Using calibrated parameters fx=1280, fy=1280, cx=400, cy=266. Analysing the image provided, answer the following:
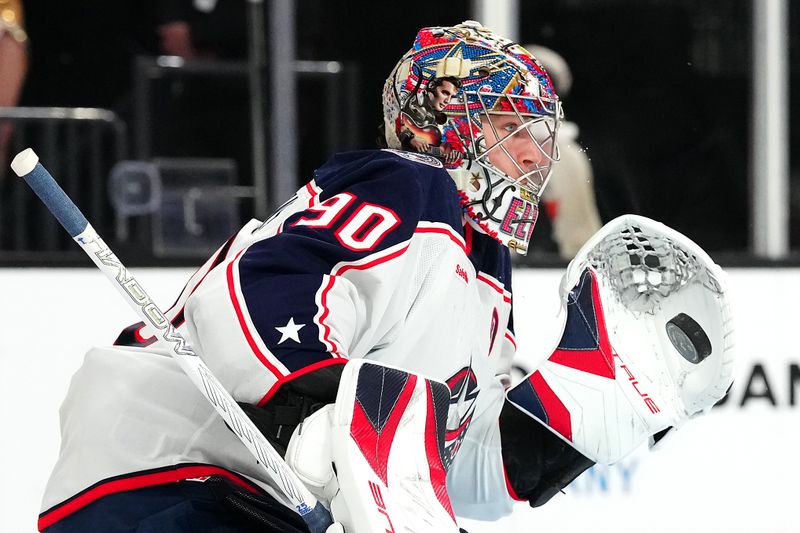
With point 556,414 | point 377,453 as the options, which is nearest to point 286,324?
point 377,453

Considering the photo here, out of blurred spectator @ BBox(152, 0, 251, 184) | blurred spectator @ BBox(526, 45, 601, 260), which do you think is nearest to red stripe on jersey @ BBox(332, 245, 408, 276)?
blurred spectator @ BBox(526, 45, 601, 260)

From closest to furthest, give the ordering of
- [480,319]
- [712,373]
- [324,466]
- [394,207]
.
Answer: [324,466]
[394,207]
[480,319]
[712,373]

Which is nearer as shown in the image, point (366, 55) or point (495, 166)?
point (495, 166)

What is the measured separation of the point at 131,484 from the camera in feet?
5.09

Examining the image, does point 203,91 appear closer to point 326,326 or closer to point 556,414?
point 556,414

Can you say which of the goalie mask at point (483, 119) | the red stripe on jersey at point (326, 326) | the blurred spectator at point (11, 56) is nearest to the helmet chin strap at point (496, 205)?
the goalie mask at point (483, 119)

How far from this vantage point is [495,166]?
1.89 m

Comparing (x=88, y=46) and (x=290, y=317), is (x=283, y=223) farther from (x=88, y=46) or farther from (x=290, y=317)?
(x=88, y=46)

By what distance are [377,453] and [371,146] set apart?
2474mm

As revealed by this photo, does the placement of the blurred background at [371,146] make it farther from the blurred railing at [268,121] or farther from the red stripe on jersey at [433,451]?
the red stripe on jersey at [433,451]

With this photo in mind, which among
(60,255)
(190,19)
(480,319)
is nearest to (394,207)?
(480,319)

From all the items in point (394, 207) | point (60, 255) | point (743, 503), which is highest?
point (394, 207)

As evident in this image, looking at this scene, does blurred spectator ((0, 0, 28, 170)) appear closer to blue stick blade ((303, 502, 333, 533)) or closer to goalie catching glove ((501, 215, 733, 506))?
goalie catching glove ((501, 215, 733, 506))

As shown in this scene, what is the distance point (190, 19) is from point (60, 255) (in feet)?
2.58
